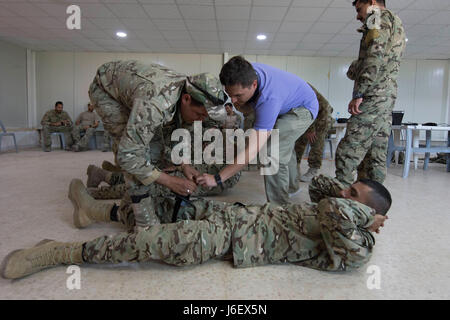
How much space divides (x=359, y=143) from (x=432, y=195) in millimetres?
1267

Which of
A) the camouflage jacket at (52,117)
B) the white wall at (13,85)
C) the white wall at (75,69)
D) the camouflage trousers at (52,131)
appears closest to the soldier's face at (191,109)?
the camouflage trousers at (52,131)

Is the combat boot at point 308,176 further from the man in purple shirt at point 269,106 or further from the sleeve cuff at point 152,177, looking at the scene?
the sleeve cuff at point 152,177

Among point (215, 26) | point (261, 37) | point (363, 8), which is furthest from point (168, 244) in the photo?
point (261, 37)

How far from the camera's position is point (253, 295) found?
1.05 m

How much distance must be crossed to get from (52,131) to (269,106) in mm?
6618

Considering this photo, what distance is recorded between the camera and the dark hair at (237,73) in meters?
1.41

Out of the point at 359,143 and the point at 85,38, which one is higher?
the point at 85,38

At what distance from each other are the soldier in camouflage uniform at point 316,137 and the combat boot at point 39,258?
2.42m

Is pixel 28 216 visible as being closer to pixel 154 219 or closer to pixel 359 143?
pixel 154 219

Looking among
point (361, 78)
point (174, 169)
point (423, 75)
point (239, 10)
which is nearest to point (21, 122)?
point (239, 10)

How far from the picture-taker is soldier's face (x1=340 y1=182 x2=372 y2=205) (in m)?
1.27

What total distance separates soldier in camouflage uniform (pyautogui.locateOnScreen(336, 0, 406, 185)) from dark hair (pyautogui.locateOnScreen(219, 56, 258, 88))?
3.12 ft

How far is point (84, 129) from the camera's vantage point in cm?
702

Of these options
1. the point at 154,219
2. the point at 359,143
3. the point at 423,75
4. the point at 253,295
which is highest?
the point at 423,75
